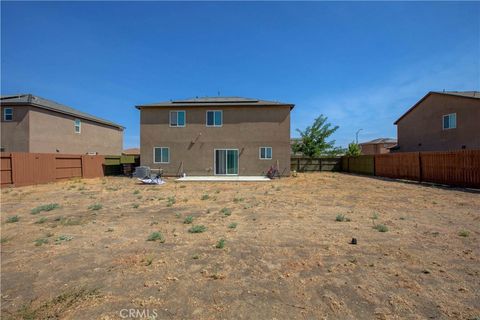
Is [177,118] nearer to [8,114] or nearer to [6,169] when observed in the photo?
[6,169]

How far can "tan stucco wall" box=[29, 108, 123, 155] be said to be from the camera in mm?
21906

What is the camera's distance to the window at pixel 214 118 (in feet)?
68.7

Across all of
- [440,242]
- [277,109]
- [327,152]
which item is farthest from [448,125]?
[440,242]

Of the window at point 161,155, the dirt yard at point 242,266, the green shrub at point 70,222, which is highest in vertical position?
the window at point 161,155

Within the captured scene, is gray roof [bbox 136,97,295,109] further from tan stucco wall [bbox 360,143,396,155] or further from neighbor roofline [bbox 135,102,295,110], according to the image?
tan stucco wall [bbox 360,143,396,155]

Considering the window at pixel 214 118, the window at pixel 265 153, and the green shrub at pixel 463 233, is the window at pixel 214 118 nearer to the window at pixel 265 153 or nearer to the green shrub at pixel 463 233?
the window at pixel 265 153

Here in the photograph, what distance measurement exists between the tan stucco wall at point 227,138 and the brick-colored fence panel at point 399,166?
8.35m

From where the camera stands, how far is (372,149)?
5175 cm

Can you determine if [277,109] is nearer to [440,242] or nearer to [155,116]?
[155,116]

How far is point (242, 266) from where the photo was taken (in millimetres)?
3914

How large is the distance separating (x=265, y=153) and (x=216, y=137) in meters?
4.30

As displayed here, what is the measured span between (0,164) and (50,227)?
12.2 metres

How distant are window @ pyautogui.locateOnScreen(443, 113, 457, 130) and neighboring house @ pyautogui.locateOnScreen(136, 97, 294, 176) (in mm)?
14607

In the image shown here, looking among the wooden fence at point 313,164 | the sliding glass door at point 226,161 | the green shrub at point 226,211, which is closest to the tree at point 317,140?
the wooden fence at point 313,164
